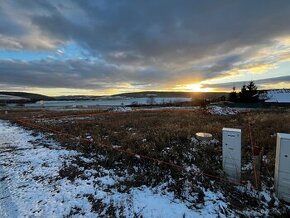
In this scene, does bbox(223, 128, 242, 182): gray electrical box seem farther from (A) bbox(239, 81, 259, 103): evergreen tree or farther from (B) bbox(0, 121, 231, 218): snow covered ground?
(A) bbox(239, 81, 259, 103): evergreen tree

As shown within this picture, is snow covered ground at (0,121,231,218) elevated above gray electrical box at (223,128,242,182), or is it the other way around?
gray electrical box at (223,128,242,182)

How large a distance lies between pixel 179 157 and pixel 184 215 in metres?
2.92

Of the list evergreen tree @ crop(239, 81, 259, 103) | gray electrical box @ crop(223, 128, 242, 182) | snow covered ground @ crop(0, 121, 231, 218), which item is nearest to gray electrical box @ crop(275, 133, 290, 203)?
gray electrical box @ crop(223, 128, 242, 182)

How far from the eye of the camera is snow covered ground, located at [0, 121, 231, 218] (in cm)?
452

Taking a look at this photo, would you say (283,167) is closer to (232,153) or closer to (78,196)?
(232,153)

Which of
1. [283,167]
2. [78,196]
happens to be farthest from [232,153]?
[78,196]

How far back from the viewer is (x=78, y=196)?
5121 millimetres

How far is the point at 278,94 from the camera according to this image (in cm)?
5547

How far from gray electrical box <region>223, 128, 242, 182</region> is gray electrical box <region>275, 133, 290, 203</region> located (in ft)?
2.73

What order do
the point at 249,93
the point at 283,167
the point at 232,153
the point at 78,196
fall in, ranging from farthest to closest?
1. the point at 249,93
2. the point at 232,153
3. the point at 78,196
4. the point at 283,167

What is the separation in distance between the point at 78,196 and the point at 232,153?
11.7 feet

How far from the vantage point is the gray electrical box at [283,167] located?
14.7 feet

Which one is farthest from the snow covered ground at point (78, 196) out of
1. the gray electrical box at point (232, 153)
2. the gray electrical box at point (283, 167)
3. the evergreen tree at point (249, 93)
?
the evergreen tree at point (249, 93)

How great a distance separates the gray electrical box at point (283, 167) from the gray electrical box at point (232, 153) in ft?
2.73
